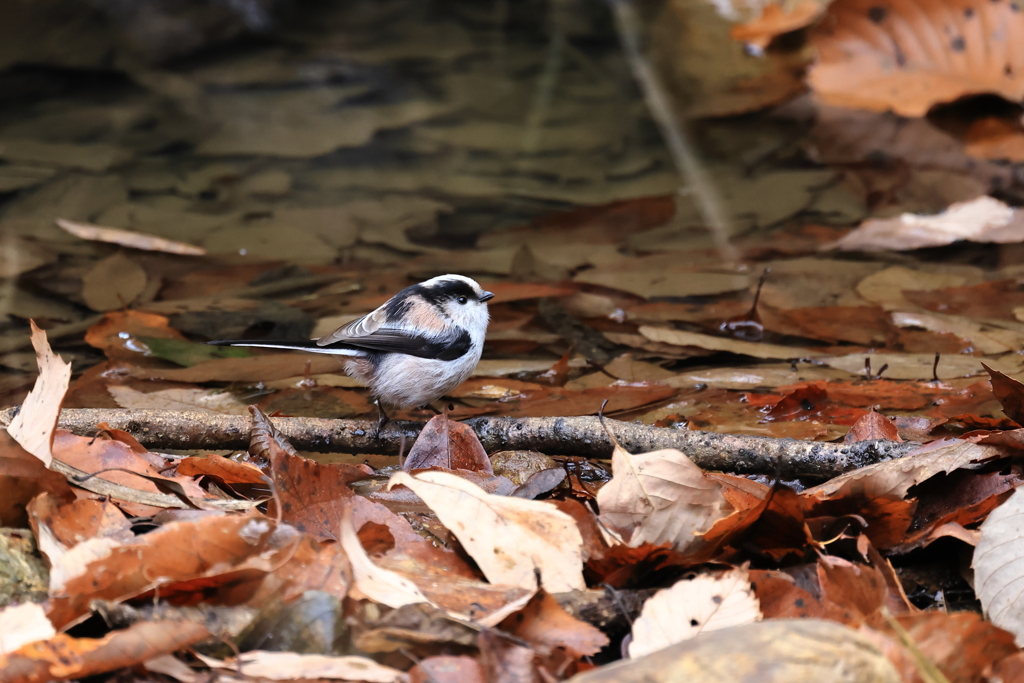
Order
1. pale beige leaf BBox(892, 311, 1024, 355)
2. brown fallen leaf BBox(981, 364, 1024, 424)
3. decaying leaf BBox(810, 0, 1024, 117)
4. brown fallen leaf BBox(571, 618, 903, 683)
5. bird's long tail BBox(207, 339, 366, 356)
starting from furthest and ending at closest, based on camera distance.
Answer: decaying leaf BBox(810, 0, 1024, 117)
pale beige leaf BBox(892, 311, 1024, 355)
bird's long tail BBox(207, 339, 366, 356)
brown fallen leaf BBox(981, 364, 1024, 424)
brown fallen leaf BBox(571, 618, 903, 683)

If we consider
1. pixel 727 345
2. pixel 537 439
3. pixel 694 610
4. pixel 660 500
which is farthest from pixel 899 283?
pixel 694 610

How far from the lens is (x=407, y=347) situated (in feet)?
11.7

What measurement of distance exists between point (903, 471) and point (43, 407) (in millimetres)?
2029

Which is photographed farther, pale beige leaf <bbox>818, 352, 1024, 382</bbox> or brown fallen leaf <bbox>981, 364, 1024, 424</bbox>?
pale beige leaf <bbox>818, 352, 1024, 382</bbox>

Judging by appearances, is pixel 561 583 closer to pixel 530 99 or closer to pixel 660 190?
pixel 660 190

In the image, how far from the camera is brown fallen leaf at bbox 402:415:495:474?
2.61 metres

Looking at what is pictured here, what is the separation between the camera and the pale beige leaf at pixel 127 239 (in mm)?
5367

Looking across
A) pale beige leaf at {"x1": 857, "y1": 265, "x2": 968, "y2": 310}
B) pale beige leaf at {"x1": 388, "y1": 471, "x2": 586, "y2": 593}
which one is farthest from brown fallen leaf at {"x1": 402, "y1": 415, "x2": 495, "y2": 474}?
pale beige leaf at {"x1": 857, "y1": 265, "x2": 968, "y2": 310}

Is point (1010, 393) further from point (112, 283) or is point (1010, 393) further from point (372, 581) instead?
point (112, 283)

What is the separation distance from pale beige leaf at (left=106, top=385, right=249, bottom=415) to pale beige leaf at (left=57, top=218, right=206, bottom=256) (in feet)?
6.28

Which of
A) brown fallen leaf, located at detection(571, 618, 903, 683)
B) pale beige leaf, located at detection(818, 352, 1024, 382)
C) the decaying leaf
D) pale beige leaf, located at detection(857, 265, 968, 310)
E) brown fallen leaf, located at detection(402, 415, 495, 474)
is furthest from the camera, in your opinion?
the decaying leaf

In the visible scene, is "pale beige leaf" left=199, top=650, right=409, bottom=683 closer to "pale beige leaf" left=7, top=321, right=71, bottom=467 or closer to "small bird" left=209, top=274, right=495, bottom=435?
"pale beige leaf" left=7, top=321, right=71, bottom=467

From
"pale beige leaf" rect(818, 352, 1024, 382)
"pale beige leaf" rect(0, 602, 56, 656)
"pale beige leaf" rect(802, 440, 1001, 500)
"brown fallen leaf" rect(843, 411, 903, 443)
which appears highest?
"pale beige leaf" rect(0, 602, 56, 656)

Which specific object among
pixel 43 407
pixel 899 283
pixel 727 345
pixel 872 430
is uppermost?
pixel 43 407
